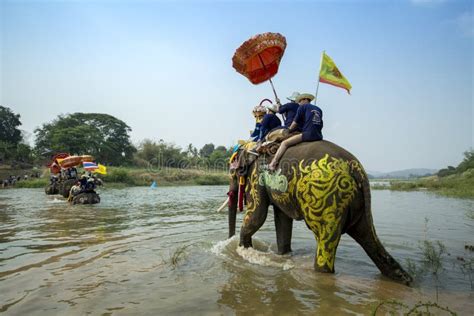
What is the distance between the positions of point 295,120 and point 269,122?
0.95m

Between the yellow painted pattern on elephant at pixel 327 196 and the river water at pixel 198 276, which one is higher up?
the yellow painted pattern on elephant at pixel 327 196

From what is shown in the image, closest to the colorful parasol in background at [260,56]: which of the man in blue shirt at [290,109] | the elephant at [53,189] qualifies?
the man in blue shirt at [290,109]

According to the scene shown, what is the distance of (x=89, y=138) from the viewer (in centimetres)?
5022

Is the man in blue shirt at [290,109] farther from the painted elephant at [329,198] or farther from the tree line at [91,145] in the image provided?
the tree line at [91,145]

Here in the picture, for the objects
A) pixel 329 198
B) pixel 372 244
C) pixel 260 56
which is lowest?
pixel 372 244

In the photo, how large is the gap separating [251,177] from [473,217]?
27.0 feet

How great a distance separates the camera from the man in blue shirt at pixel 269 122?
235 inches

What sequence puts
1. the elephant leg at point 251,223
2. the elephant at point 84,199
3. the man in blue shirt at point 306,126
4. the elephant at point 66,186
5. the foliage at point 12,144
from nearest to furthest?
1. the man in blue shirt at point 306,126
2. the elephant leg at point 251,223
3. the elephant at point 84,199
4. the elephant at point 66,186
5. the foliage at point 12,144

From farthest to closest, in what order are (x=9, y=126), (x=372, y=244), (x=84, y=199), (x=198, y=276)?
(x=9, y=126)
(x=84, y=199)
(x=198, y=276)
(x=372, y=244)

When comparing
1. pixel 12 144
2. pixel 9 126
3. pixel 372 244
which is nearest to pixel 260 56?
pixel 372 244

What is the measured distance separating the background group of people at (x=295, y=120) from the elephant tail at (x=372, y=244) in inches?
41.9

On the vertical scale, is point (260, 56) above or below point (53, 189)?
above

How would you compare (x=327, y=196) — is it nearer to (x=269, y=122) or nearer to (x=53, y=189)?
(x=269, y=122)

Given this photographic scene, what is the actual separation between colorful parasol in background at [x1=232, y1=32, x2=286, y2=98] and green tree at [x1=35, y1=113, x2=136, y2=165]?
47437 mm
